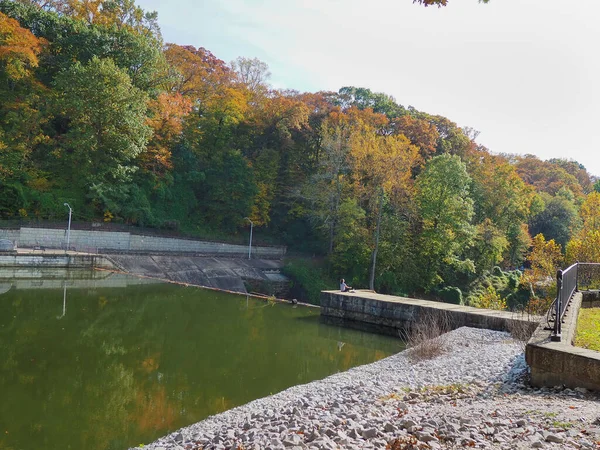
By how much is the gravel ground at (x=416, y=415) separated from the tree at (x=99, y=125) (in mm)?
28948

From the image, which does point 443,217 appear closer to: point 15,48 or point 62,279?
point 62,279

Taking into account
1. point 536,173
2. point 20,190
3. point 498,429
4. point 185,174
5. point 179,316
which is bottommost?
point 179,316

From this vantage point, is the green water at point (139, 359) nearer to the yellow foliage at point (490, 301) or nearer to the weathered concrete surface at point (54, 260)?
the weathered concrete surface at point (54, 260)

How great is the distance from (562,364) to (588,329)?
12.1 ft

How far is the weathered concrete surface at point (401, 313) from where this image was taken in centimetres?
1465

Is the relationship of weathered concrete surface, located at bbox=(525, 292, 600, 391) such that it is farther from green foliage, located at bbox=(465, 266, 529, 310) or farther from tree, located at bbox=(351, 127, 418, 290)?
green foliage, located at bbox=(465, 266, 529, 310)

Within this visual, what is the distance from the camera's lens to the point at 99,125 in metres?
33.5

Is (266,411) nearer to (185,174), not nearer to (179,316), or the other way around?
(179,316)

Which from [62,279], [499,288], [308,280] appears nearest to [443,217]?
[499,288]

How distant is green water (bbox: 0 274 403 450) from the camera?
7.56 m

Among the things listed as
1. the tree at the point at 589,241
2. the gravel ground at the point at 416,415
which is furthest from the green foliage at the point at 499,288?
the gravel ground at the point at 416,415

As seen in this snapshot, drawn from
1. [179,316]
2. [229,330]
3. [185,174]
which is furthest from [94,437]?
Answer: [185,174]

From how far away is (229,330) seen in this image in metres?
15.5

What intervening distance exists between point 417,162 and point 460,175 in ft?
22.6
